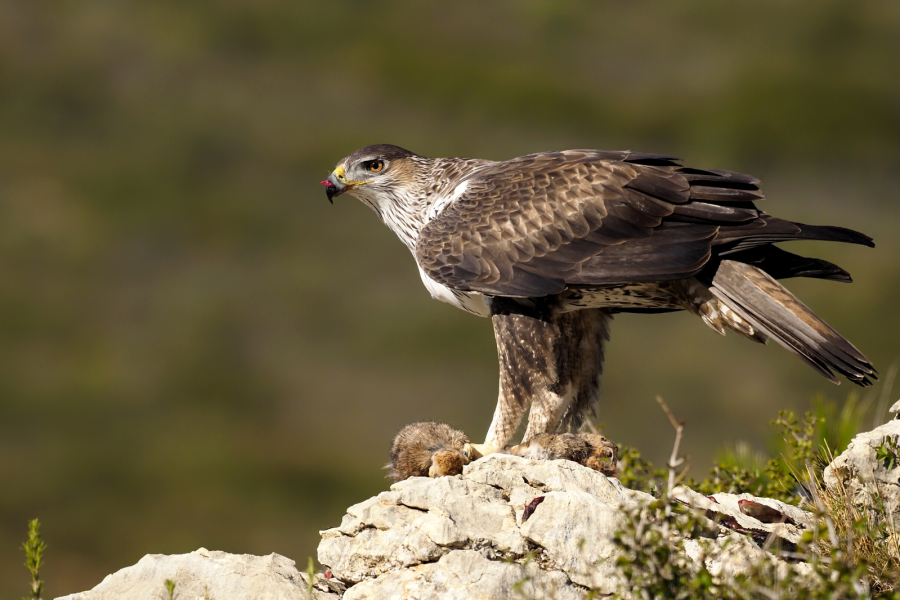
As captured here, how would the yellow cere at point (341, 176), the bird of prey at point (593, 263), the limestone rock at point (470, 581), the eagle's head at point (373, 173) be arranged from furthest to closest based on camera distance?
1. the yellow cere at point (341, 176)
2. the eagle's head at point (373, 173)
3. the bird of prey at point (593, 263)
4. the limestone rock at point (470, 581)

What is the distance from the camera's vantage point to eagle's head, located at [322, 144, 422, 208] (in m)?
5.55

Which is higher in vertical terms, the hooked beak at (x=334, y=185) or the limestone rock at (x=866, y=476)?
the hooked beak at (x=334, y=185)

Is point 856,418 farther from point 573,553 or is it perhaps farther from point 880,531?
point 573,553

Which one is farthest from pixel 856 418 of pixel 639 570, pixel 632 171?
pixel 639 570

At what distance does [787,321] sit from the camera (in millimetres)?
4031

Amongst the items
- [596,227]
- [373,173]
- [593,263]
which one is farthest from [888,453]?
[373,173]

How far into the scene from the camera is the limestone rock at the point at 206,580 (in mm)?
3545

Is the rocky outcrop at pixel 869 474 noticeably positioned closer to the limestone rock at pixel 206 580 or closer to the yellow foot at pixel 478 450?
the yellow foot at pixel 478 450

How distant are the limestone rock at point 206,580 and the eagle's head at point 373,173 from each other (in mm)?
2507

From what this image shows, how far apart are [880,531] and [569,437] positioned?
1.29m

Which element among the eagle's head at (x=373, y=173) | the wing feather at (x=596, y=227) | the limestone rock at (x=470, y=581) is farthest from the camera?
the eagle's head at (x=373, y=173)

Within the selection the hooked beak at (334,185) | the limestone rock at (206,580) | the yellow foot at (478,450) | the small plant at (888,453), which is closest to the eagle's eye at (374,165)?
the hooked beak at (334,185)

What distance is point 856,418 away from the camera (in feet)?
17.3

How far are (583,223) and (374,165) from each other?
1592mm
